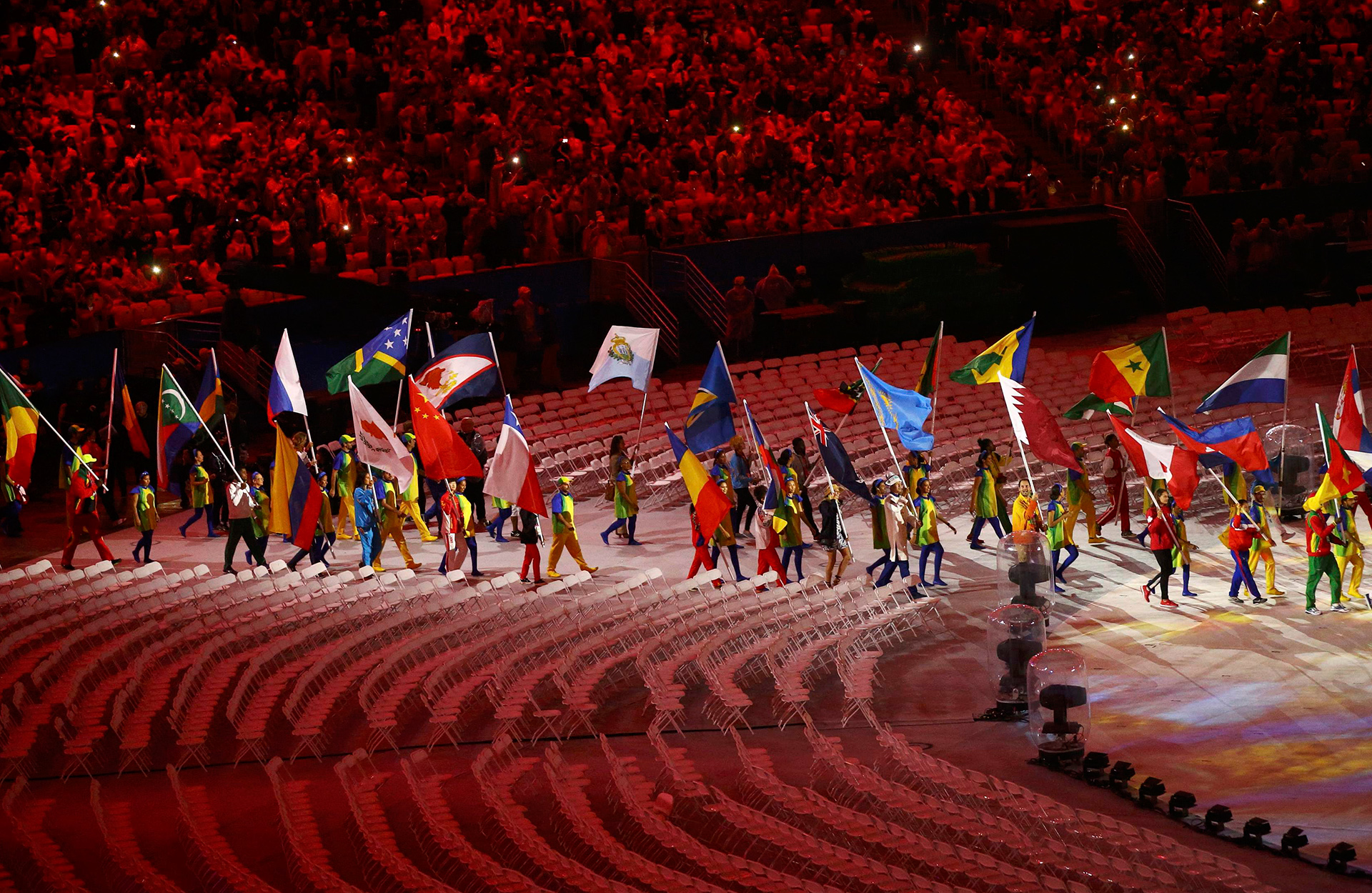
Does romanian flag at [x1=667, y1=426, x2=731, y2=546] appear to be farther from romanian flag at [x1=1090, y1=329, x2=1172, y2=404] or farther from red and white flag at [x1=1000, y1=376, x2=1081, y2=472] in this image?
romanian flag at [x1=1090, y1=329, x2=1172, y2=404]

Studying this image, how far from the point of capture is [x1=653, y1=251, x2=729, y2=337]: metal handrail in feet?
111

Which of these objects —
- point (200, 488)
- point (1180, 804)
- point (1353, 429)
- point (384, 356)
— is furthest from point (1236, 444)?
point (200, 488)

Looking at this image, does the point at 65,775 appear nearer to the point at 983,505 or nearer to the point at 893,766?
the point at 893,766

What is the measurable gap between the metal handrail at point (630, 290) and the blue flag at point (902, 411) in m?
10.8

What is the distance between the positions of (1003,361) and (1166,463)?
10.5ft

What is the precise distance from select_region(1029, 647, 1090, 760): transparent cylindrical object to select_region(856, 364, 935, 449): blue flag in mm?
5848

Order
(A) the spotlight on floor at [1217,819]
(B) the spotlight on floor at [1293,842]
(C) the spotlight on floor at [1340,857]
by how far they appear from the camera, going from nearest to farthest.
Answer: (C) the spotlight on floor at [1340,857] → (B) the spotlight on floor at [1293,842] → (A) the spotlight on floor at [1217,819]

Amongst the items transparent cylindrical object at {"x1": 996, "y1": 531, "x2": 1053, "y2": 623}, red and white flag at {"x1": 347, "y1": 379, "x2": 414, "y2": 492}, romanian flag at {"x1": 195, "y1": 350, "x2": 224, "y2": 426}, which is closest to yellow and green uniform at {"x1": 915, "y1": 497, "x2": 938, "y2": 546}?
transparent cylindrical object at {"x1": 996, "y1": 531, "x2": 1053, "y2": 623}

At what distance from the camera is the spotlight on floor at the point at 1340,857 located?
14250 millimetres

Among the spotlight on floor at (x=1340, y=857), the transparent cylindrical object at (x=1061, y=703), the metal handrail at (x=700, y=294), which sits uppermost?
the metal handrail at (x=700, y=294)

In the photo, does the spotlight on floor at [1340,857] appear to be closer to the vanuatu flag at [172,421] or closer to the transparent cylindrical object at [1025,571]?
the transparent cylindrical object at [1025,571]

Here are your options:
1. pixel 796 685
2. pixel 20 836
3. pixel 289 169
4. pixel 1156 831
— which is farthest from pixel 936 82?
pixel 20 836

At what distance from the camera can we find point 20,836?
14227 millimetres

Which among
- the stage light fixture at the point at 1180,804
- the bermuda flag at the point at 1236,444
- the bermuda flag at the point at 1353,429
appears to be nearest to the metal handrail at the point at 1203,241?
the bermuda flag at the point at 1353,429
